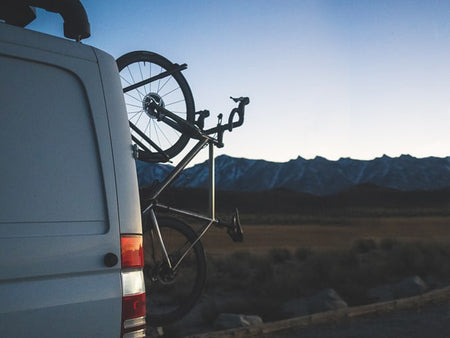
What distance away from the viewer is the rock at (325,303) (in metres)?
7.96

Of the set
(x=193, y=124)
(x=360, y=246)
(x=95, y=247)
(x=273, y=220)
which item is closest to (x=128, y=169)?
(x=95, y=247)

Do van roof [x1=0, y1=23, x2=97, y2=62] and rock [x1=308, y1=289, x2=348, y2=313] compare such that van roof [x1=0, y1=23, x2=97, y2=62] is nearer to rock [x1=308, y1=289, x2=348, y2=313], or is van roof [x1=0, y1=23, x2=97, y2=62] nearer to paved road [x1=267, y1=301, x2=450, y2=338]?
paved road [x1=267, y1=301, x2=450, y2=338]

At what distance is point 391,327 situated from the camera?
643cm

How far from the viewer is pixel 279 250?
59.1 ft

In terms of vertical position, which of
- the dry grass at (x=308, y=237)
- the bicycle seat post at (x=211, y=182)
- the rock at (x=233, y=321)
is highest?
the bicycle seat post at (x=211, y=182)

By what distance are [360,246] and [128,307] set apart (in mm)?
18450

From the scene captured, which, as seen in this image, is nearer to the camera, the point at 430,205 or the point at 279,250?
the point at 279,250

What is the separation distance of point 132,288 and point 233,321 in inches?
177

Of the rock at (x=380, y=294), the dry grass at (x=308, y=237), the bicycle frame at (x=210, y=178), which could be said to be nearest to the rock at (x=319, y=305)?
the rock at (x=380, y=294)

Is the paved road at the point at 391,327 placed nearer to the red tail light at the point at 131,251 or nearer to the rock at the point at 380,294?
the rock at the point at 380,294

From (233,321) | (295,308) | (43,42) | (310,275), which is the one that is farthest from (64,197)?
(310,275)

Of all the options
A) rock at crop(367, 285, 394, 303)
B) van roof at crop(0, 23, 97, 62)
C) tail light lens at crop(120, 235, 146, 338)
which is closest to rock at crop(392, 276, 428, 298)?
rock at crop(367, 285, 394, 303)

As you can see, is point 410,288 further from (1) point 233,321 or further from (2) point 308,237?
(2) point 308,237

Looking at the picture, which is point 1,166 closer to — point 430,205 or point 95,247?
point 95,247
